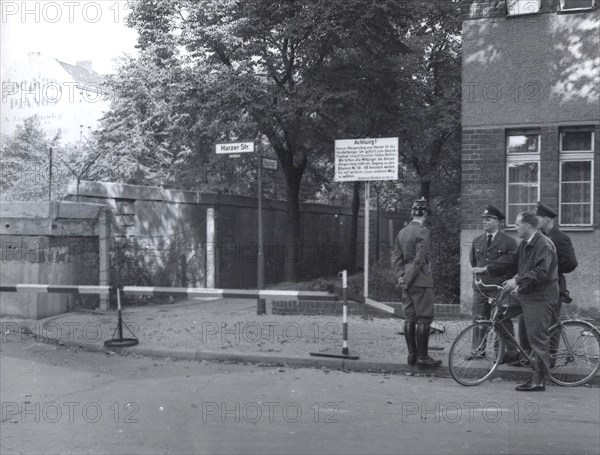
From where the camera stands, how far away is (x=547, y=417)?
246 inches

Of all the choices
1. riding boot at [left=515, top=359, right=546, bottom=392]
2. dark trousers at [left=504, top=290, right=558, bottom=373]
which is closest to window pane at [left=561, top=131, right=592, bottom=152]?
dark trousers at [left=504, top=290, right=558, bottom=373]

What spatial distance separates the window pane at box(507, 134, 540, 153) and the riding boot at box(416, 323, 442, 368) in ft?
16.2

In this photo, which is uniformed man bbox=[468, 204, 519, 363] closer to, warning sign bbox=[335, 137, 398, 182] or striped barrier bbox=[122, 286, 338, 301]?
striped barrier bbox=[122, 286, 338, 301]

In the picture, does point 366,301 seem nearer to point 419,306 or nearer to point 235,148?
point 419,306

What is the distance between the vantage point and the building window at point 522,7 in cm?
1149

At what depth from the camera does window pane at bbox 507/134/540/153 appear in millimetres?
11703

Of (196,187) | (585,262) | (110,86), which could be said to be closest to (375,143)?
(585,262)

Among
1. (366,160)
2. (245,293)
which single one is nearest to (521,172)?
(366,160)

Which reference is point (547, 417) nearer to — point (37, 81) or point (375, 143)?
point (375, 143)

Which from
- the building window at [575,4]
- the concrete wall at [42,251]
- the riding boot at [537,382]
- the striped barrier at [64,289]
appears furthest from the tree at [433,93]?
the riding boot at [537,382]

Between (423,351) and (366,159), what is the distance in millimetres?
4096

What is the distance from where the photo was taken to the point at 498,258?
27.3 ft

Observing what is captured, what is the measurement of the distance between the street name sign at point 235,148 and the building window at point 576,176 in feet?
17.2

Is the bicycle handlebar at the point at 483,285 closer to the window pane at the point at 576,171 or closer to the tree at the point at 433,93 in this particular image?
the window pane at the point at 576,171
